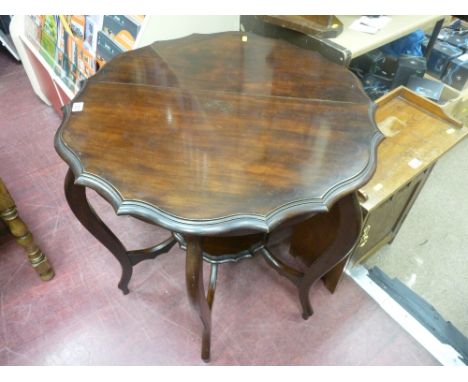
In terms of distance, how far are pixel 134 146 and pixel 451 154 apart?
1.78m

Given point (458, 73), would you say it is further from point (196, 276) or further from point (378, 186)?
point (196, 276)

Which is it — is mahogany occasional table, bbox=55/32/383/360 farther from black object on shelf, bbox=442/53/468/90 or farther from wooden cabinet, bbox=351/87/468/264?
black object on shelf, bbox=442/53/468/90

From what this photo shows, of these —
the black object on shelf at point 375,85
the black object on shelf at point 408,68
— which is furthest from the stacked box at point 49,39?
the black object on shelf at point 408,68

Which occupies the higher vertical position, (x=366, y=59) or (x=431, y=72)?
(x=366, y=59)

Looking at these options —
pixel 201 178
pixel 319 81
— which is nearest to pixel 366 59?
pixel 319 81

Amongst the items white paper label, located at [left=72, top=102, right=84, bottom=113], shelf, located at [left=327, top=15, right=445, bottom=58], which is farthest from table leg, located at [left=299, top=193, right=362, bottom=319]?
white paper label, located at [left=72, top=102, right=84, bottom=113]

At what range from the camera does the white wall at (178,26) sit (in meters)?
1.18

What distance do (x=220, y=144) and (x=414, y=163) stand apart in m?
0.64

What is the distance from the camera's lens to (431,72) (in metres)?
1.86

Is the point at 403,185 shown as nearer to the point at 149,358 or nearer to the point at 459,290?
the point at 459,290

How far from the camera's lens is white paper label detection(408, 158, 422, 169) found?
108cm

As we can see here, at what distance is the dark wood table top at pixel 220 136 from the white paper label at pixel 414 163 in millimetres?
302

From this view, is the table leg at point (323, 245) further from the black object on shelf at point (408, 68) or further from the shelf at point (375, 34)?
the black object on shelf at point (408, 68)

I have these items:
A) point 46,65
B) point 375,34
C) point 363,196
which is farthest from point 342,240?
point 46,65
